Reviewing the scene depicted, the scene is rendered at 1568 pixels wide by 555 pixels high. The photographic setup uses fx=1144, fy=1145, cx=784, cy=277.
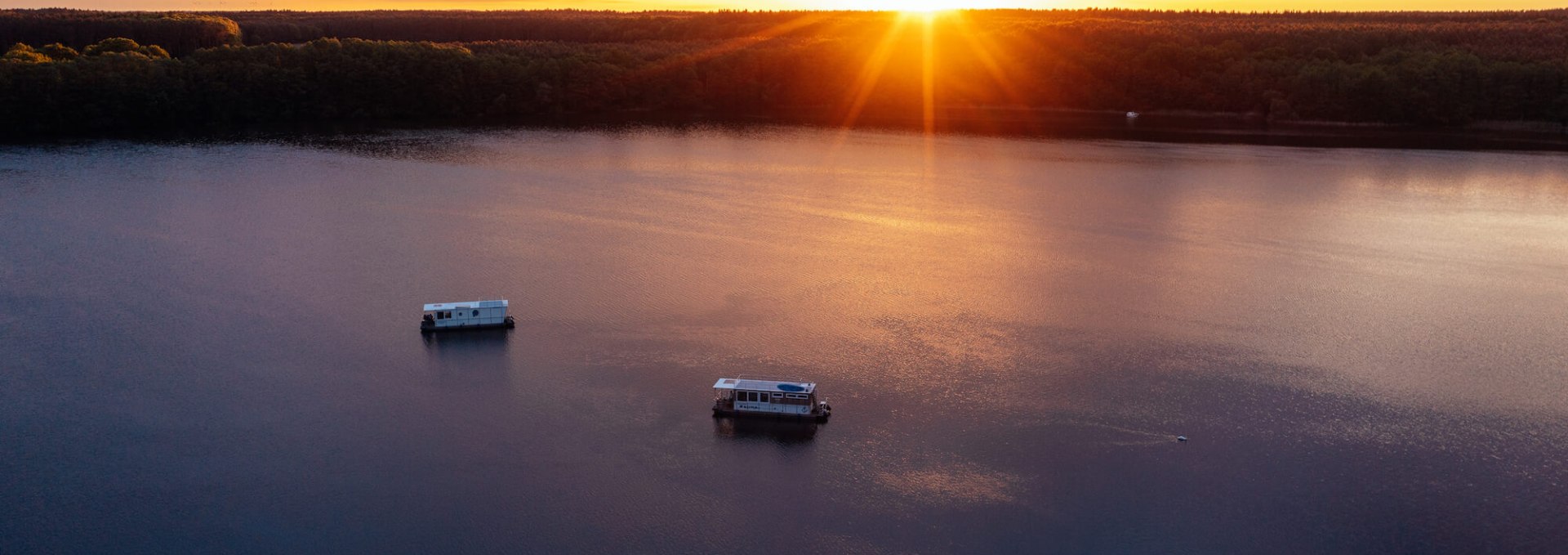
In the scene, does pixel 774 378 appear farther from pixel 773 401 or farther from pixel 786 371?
pixel 773 401

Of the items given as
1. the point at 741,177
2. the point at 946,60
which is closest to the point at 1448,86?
the point at 946,60

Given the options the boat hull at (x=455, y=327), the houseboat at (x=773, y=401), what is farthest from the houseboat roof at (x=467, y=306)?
the houseboat at (x=773, y=401)

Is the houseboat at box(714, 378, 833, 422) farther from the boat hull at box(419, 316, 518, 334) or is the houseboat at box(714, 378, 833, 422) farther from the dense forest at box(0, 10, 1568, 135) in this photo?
the dense forest at box(0, 10, 1568, 135)

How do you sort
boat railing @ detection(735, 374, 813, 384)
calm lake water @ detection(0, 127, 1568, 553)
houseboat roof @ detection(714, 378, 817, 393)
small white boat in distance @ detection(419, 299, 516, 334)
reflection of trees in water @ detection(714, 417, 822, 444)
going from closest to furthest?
calm lake water @ detection(0, 127, 1568, 553) → reflection of trees in water @ detection(714, 417, 822, 444) → houseboat roof @ detection(714, 378, 817, 393) → boat railing @ detection(735, 374, 813, 384) → small white boat in distance @ detection(419, 299, 516, 334)

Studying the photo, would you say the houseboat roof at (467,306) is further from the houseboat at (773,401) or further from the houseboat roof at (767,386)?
the houseboat at (773,401)

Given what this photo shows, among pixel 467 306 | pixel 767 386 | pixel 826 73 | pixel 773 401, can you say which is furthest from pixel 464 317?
pixel 826 73

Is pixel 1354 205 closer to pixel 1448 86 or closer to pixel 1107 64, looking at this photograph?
pixel 1448 86

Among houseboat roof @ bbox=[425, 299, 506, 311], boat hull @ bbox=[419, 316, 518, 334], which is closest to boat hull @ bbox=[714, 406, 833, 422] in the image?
boat hull @ bbox=[419, 316, 518, 334]
